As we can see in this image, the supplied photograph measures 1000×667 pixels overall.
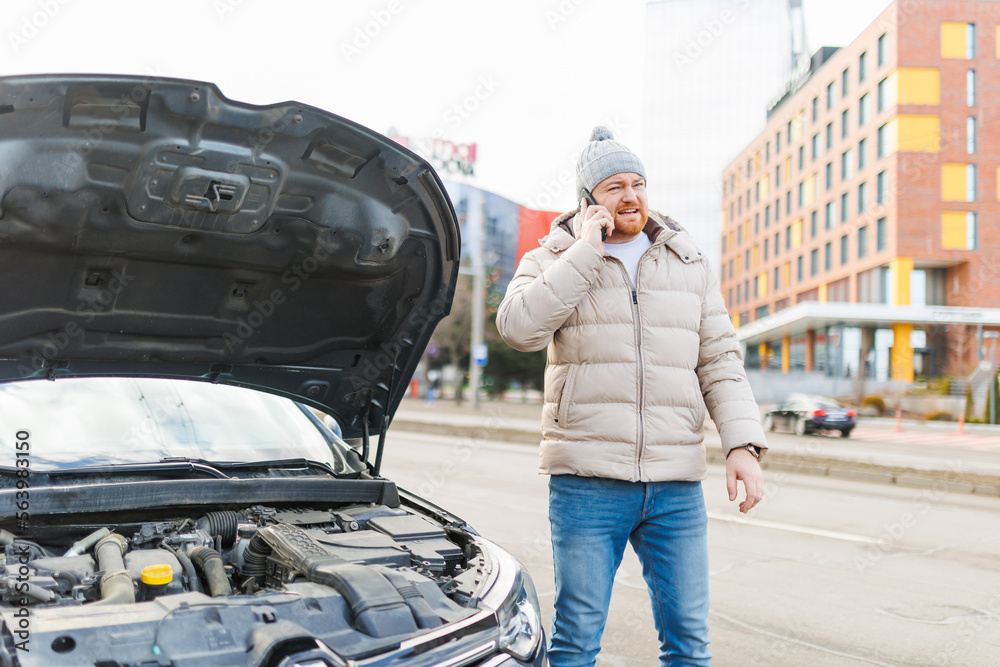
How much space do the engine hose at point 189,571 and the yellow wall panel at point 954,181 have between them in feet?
135

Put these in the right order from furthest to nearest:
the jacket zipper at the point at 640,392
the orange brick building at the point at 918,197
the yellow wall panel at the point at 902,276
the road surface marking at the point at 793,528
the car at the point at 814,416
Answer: the yellow wall panel at the point at 902,276 < the orange brick building at the point at 918,197 < the car at the point at 814,416 < the road surface marking at the point at 793,528 < the jacket zipper at the point at 640,392

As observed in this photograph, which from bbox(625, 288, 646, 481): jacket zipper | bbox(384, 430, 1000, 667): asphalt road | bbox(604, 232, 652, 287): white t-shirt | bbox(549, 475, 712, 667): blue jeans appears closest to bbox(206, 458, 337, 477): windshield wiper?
bbox(549, 475, 712, 667): blue jeans

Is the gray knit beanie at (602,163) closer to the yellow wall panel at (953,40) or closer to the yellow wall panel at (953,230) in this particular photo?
the yellow wall panel at (953,230)

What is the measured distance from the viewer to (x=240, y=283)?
2.87 m

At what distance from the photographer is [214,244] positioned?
263 cm

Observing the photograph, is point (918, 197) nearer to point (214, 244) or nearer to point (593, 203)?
point (593, 203)

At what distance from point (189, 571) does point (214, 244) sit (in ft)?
3.49

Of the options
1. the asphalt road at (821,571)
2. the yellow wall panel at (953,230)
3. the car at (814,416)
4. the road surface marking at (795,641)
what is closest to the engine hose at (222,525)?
the asphalt road at (821,571)

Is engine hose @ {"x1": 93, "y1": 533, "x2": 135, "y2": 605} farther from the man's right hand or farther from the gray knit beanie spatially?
the gray knit beanie

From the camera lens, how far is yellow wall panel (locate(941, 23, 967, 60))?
36.4 m

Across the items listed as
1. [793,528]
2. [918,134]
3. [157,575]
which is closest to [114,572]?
[157,575]

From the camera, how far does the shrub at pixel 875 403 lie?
31.7 m

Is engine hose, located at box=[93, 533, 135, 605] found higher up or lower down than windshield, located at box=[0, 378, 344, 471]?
lower down

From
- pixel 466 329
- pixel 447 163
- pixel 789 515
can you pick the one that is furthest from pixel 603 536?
pixel 447 163
